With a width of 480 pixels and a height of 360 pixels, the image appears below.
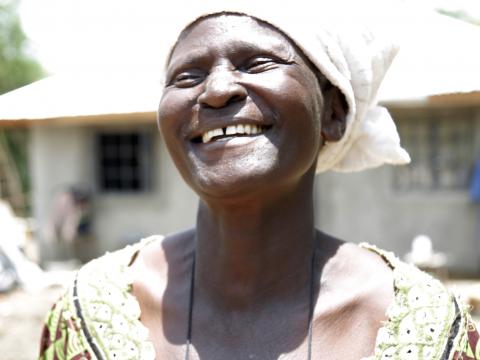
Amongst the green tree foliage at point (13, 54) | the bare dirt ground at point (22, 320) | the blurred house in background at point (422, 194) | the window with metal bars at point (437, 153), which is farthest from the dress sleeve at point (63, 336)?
the green tree foliage at point (13, 54)

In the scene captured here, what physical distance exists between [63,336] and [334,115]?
2.76 ft

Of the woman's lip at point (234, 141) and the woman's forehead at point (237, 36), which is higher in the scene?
the woman's forehead at point (237, 36)

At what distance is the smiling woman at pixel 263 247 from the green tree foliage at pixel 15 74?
15237mm

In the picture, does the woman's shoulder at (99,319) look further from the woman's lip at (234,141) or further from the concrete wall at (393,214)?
the concrete wall at (393,214)

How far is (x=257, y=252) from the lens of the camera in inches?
65.1

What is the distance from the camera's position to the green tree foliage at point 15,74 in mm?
17216

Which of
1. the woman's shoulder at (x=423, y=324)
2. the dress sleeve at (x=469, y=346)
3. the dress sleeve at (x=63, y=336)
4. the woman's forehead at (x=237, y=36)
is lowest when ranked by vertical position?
the dress sleeve at (x=63, y=336)

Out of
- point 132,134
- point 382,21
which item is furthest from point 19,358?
point 382,21

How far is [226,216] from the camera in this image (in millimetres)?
1604

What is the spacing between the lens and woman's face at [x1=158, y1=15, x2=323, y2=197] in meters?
1.46

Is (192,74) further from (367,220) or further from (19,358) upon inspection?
(367,220)

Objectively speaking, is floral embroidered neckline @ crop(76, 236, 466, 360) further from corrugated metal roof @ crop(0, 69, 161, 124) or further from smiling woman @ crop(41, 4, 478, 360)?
corrugated metal roof @ crop(0, 69, 161, 124)

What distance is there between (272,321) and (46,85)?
82 cm

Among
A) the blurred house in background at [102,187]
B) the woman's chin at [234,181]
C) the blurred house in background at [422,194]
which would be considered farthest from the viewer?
the blurred house in background at [102,187]
